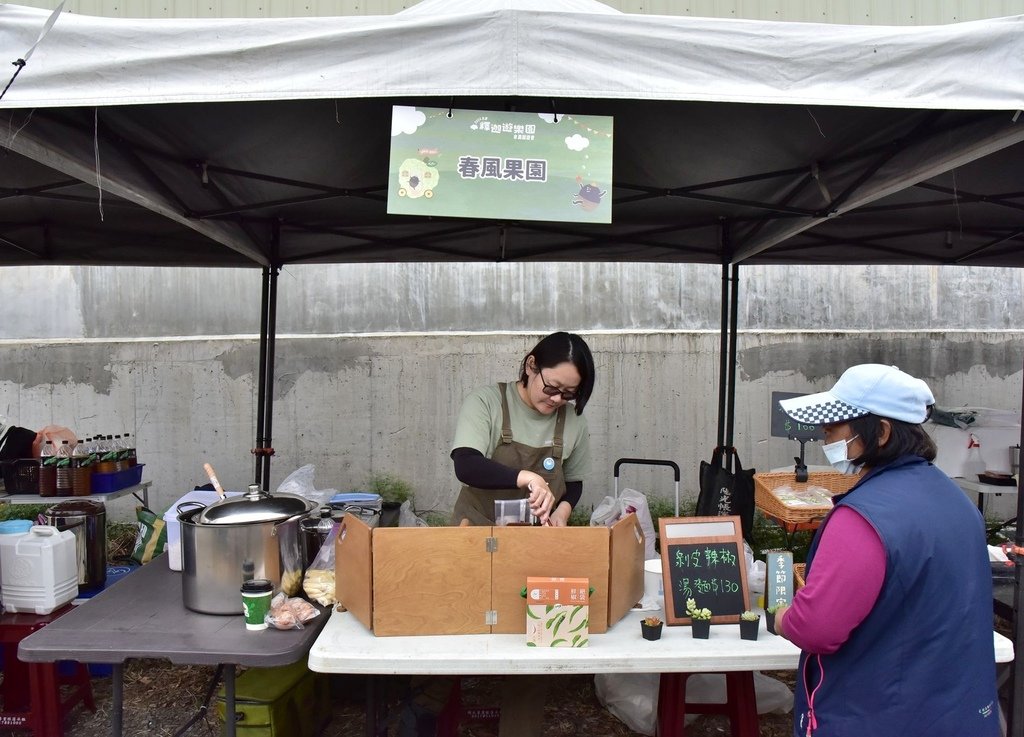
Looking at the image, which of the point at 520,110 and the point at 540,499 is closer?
the point at 540,499

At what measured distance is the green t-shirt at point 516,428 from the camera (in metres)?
2.47

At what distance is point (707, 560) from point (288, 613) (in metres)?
1.35

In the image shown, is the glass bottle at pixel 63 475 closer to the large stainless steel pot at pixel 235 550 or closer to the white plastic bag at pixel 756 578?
the large stainless steel pot at pixel 235 550

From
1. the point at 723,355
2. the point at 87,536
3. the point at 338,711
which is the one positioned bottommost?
the point at 338,711

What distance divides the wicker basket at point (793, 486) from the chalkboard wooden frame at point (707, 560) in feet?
3.11

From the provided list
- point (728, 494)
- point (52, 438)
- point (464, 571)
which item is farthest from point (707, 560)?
point (52, 438)

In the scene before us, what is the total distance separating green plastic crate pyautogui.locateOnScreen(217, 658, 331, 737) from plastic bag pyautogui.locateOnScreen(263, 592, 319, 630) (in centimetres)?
54

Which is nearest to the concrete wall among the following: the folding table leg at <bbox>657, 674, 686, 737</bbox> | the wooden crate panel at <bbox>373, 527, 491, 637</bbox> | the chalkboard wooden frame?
the folding table leg at <bbox>657, 674, 686, 737</bbox>

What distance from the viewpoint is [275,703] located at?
2.59m

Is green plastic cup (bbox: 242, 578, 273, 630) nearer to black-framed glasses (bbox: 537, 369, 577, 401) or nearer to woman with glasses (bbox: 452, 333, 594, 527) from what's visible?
woman with glasses (bbox: 452, 333, 594, 527)

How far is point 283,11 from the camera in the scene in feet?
20.9

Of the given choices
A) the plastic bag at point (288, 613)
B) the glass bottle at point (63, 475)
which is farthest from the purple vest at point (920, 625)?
the glass bottle at point (63, 475)

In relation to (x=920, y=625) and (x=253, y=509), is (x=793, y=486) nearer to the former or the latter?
(x=920, y=625)

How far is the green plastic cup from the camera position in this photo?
203cm
